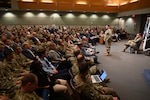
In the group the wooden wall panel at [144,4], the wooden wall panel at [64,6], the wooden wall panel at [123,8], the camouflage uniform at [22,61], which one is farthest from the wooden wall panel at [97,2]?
the camouflage uniform at [22,61]

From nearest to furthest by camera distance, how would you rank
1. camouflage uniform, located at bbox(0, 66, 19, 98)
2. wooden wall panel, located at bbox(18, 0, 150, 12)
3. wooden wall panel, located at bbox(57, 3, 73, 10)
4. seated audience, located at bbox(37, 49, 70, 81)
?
camouflage uniform, located at bbox(0, 66, 19, 98), seated audience, located at bbox(37, 49, 70, 81), wooden wall panel, located at bbox(18, 0, 150, 12), wooden wall panel, located at bbox(57, 3, 73, 10)

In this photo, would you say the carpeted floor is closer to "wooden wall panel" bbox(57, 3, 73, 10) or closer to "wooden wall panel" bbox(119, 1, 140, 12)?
"wooden wall panel" bbox(119, 1, 140, 12)

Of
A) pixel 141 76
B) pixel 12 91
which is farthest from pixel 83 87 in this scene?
pixel 141 76

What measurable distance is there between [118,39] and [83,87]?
1210cm

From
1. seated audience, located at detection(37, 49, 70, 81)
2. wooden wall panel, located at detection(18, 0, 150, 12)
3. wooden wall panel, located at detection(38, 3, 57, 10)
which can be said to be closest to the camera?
seated audience, located at detection(37, 49, 70, 81)

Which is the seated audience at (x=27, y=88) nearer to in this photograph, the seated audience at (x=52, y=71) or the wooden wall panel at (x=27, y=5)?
the seated audience at (x=52, y=71)

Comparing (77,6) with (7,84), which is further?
(77,6)

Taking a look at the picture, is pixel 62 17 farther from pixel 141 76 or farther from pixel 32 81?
pixel 32 81

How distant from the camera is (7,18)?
13.9 m

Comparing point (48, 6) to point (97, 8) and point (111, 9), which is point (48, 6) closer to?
point (97, 8)

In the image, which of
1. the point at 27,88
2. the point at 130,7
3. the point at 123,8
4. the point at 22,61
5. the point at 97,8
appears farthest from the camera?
the point at 97,8

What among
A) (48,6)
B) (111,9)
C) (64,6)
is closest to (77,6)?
(64,6)

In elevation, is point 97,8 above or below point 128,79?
above

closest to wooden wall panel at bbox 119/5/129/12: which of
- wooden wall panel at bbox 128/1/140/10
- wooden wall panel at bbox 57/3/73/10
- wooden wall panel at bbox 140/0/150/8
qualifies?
wooden wall panel at bbox 128/1/140/10
